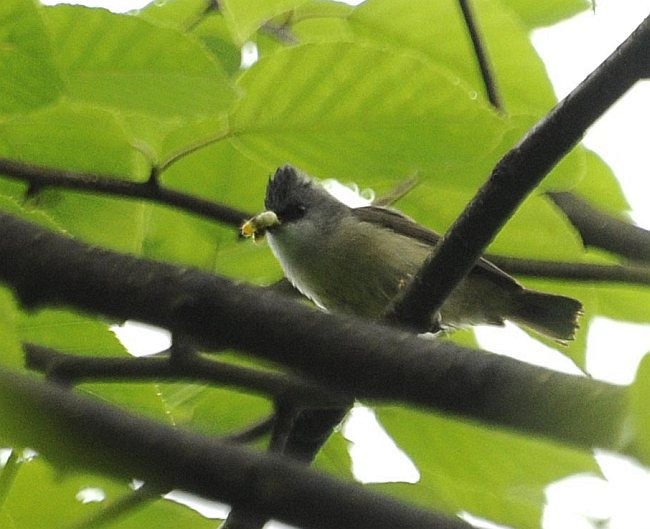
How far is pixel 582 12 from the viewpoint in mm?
2359

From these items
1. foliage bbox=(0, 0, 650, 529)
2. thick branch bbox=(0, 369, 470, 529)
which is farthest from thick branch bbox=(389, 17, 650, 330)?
thick branch bbox=(0, 369, 470, 529)

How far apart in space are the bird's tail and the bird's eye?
80 centimetres

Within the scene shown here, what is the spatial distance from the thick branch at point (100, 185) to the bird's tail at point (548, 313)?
0.89 meters

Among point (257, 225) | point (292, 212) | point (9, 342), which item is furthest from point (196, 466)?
point (292, 212)

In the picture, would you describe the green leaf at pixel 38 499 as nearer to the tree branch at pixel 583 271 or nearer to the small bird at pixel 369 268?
the tree branch at pixel 583 271

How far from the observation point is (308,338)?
1135 millimetres

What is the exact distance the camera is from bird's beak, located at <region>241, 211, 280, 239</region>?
208cm

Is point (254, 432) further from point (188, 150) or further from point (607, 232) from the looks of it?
point (607, 232)

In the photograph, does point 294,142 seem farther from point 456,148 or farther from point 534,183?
point 534,183

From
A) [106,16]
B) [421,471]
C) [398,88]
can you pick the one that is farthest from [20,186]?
[421,471]

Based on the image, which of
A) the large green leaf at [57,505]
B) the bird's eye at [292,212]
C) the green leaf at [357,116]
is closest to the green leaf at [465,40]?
the green leaf at [357,116]

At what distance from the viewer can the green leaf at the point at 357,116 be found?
1.79m

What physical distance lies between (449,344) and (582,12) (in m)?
1.47

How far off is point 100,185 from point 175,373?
1.37 feet
